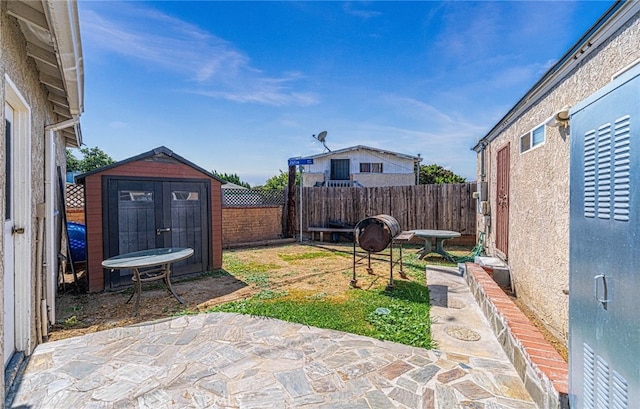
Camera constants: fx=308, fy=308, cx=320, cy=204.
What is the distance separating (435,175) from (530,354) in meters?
27.0

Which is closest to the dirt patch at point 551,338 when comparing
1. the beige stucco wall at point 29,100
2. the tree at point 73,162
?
the beige stucco wall at point 29,100

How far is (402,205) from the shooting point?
11164 mm

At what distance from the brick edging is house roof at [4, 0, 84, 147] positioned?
4.27 meters

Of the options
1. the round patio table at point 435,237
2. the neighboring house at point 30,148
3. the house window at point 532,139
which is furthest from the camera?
the round patio table at point 435,237

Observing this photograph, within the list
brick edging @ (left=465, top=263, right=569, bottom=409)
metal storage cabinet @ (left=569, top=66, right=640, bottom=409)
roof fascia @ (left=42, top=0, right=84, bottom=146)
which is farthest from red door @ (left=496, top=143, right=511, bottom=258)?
roof fascia @ (left=42, top=0, right=84, bottom=146)

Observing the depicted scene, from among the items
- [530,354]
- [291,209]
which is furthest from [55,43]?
[291,209]

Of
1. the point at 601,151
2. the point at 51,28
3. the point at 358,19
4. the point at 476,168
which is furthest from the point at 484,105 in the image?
the point at 51,28

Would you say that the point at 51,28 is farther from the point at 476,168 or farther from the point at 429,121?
the point at 429,121

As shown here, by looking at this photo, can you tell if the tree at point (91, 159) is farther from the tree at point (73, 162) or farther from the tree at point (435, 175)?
the tree at point (435, 175)

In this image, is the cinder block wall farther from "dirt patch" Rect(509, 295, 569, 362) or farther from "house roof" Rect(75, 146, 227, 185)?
"dirt patch" Rect(509, 295, 569, 362)

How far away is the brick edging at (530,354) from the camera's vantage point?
208 centimetres

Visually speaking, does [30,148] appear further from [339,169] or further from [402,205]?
[339,169]

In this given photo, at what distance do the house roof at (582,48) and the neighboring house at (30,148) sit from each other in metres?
4.29

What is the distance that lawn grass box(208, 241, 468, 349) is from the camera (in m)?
3.75
